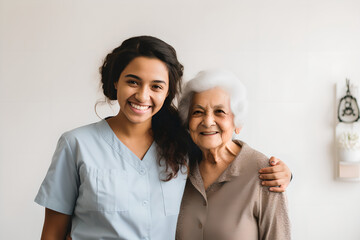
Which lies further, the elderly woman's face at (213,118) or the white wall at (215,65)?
the white wall at (215,65)

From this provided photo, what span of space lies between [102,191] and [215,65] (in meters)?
1.63

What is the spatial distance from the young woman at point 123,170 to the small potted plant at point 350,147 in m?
1.39

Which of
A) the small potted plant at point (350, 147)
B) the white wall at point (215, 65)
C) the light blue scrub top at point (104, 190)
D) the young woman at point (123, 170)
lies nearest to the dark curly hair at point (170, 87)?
the young woman at point (123, 170)

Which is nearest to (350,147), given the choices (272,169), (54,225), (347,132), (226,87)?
(347,132)

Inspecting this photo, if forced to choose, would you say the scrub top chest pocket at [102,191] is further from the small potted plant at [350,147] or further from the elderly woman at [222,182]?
the small potted plant at [350,147]

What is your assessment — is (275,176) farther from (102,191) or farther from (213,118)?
(102,191)

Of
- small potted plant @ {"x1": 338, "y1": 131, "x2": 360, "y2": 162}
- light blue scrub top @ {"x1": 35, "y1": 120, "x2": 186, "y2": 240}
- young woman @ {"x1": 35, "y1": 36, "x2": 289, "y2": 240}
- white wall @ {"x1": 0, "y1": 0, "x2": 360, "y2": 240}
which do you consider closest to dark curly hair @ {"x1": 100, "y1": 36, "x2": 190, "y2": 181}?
young woman @ {"x1": 35, "y1": 36, "x2": 289, "y2": 240}

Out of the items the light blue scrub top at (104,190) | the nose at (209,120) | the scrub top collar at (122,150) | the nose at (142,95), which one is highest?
the nose at (142,95)

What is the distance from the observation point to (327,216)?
8.55 feet

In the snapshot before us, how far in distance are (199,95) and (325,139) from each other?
1.60 meters

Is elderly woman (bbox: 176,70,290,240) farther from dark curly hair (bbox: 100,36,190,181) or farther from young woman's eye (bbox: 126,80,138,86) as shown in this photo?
young woman's eye (bbox: 126,80,138,86)

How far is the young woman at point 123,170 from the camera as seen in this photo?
48.1 inches

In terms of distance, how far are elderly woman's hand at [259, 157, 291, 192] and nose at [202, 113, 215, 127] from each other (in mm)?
273

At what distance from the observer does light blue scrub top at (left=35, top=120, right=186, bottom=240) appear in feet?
3.99
